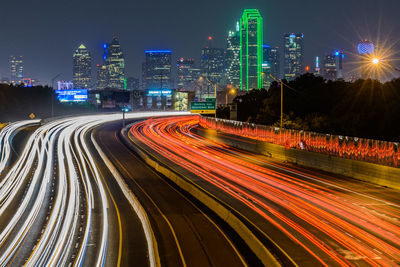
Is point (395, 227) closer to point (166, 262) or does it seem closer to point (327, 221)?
point (327, 221)

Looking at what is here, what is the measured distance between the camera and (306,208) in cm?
2242

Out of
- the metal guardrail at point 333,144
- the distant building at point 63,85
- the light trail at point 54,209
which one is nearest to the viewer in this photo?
the light trail at point 54,209

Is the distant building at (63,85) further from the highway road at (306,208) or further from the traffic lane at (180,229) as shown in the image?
the traffic lane at (180,229)

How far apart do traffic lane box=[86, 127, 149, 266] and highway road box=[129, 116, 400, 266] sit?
4168mm

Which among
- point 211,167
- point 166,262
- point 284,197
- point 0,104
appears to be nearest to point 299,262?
point 166,262

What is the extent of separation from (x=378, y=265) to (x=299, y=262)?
2198 mm

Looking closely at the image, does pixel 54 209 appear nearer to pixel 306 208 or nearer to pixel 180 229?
pixel 180 229

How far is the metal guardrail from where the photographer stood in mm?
28203

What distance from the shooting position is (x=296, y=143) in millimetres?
40469

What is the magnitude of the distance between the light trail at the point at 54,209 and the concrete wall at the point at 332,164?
48.8 ft

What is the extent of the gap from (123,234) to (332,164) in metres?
18.6

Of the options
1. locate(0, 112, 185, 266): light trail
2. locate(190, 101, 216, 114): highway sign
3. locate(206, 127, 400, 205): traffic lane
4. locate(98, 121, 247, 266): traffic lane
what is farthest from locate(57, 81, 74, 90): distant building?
locate(98, 121, 247, 266): traffic lane

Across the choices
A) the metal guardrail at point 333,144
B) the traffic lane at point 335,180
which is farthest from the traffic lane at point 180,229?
the metal guardrail at point 333,144

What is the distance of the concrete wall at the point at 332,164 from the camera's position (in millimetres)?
27872
